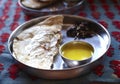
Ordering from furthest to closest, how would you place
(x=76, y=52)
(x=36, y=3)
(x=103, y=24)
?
(x=36, y=3), (x=103, y=24), (x=76, y=52)

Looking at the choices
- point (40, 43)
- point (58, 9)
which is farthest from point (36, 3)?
point (40, 43)

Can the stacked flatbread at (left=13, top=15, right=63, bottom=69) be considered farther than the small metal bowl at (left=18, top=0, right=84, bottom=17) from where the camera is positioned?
No

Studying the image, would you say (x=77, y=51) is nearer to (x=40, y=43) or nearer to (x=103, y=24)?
(x=40, y=43)

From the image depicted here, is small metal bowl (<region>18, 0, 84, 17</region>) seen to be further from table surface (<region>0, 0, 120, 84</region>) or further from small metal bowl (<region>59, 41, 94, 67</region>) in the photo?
small metal bowl (<region>59, 41, 94, 67</region>)

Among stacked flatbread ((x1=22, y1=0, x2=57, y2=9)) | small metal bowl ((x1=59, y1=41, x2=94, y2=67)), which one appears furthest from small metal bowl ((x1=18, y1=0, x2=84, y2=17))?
small metal bowl ((x1=59, y1=41, x2=94, y2=67))

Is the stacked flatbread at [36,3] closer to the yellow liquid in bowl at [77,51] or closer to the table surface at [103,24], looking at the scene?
the table surface at [103,24]

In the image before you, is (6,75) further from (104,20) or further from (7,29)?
(104,20)

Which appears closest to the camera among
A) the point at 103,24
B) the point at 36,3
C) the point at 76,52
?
the point at 76,52
